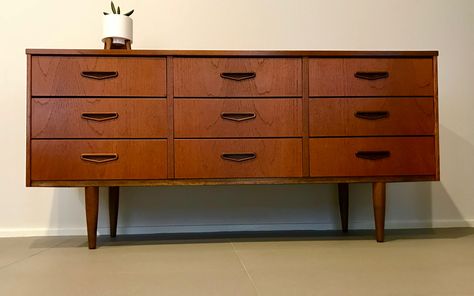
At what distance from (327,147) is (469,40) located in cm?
103

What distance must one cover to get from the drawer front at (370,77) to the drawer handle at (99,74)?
0.66m

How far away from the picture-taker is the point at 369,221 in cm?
200

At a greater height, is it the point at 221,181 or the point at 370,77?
the point at 370,77

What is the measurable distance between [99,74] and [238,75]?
46 cm

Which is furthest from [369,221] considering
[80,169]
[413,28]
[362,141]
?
[80,169]

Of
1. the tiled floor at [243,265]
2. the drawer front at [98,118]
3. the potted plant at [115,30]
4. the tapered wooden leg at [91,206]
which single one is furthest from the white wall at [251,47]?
the drawer front at [98,118]

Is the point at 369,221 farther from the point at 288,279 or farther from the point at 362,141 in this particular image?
the point at 288,279

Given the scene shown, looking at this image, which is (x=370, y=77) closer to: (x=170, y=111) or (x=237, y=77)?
(x=237, y=77)

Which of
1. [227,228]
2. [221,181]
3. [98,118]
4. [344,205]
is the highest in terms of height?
[98,118]

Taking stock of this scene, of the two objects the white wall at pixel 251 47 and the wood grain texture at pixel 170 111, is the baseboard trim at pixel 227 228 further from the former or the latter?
the wood grain texture at pixel 170 111

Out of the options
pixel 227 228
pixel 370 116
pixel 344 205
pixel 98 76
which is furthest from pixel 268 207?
pixel 98 76

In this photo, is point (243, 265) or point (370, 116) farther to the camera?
point (370, 116)

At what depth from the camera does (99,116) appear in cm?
147

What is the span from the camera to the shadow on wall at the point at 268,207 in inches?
75.5
